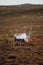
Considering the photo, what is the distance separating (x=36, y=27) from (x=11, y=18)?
25cm

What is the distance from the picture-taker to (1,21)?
133 centimetres

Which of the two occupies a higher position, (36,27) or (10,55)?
(36,27)

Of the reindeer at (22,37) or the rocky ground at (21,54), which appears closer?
the rocky ground at (21,54)

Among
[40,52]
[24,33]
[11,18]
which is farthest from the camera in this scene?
[11,18]

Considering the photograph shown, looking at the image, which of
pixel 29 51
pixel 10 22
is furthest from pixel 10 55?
pixel 10 22

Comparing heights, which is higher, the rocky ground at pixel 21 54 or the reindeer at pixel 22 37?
the reindeer at pixel 22 37

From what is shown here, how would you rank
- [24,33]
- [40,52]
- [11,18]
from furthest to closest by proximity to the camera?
[11,18], [24,33], [40,52]

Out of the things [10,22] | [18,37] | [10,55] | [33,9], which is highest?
[33,9]

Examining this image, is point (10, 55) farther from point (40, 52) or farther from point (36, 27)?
point (36, 27)

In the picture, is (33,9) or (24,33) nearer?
(24,33)

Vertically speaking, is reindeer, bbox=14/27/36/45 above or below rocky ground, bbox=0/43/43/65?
above

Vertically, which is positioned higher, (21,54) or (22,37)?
(22,37)

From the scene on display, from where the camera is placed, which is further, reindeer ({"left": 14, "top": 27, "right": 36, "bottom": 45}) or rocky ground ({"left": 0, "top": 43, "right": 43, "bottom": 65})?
reindeer ({"left": 14, "top": 27, "right": 36, "bottom": 45})

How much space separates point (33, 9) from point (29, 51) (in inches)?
17.7
